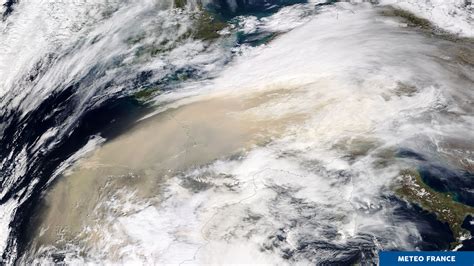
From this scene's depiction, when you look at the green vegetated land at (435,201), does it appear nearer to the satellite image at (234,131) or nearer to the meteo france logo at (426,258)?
the satellite image at (234,131)

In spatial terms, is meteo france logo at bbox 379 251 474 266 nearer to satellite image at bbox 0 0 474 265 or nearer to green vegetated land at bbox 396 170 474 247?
satellite image at bbox 0 0 474 265

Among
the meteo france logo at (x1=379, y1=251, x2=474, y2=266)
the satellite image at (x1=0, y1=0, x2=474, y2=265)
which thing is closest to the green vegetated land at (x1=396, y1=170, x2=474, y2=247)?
the satellite image at (x1=0, y1=0, x2=474, y2=265)

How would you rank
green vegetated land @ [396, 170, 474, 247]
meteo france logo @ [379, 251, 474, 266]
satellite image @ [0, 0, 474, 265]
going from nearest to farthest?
meteo france logo @ [379, 251, 474, 266] → green vegetated land @ [396, 170, 474, 247] → satellite image @ [0, 0, 474, 265]

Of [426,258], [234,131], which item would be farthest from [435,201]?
[234,131]

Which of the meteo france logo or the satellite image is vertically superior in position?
the satellite image

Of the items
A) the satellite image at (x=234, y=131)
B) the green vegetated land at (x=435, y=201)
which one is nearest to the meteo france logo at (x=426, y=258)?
the satellite image at (x=234, y=131)

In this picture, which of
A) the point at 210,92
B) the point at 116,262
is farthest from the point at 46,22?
the point at 116,262

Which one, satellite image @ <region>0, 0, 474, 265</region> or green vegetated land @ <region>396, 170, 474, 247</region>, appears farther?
satellite image @ <region>0, 0, 474, 265</region>
